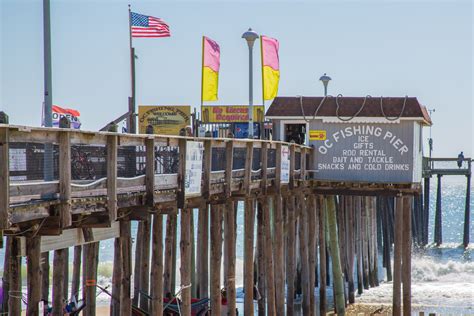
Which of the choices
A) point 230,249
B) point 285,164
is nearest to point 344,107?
point 285,164

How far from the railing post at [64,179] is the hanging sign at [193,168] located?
4.11 meters

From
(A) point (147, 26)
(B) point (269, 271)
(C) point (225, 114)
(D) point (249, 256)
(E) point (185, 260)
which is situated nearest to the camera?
(E) point (185, 260)

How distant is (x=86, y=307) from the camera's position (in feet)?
54.3

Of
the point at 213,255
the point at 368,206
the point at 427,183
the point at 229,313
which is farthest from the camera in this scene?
the point at 427,183

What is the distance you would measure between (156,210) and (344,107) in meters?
13.7

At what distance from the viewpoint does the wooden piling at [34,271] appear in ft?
38.8

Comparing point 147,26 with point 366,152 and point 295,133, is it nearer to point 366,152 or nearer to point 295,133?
point 295,133

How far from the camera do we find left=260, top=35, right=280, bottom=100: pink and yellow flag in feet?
81.3

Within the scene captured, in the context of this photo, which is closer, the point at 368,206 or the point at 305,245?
the point at 305,245

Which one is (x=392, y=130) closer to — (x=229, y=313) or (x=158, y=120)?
(x=158, y=120)

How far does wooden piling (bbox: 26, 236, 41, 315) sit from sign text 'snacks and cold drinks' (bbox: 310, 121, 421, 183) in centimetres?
1575

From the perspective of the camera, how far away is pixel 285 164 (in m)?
22.2

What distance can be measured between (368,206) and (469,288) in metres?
5.61

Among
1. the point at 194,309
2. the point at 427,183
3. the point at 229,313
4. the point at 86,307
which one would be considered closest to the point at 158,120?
the point at 194,309
